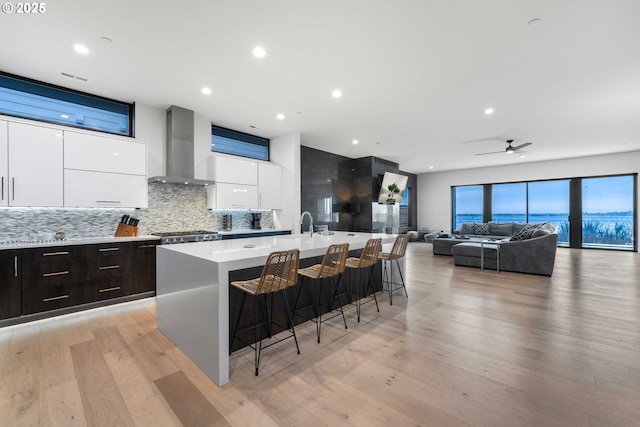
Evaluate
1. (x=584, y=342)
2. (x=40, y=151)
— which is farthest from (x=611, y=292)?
(x=40, y=151)

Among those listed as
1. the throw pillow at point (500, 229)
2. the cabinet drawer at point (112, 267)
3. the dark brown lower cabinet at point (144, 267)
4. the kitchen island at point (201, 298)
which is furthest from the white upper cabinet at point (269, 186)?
the throw pillow at point (500, 229)

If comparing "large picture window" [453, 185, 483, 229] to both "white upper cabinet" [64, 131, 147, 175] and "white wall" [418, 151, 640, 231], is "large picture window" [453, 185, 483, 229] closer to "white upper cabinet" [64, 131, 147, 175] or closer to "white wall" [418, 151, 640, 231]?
"white wall" [418, 151, 640, 231]

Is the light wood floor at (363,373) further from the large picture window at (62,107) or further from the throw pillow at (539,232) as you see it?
the large picture window at (62,107)

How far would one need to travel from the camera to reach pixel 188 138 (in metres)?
4.54

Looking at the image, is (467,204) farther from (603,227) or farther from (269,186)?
(269,186)

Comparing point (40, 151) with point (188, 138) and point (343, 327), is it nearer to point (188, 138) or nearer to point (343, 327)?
point (188, 138)

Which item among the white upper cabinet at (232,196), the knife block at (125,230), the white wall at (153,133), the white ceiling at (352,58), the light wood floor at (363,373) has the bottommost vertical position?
the light wood floor at (363,373)

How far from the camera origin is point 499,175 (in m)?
10.1

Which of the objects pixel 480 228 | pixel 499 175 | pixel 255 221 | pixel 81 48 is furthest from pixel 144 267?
pixel 499 175

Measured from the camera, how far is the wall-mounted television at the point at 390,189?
8555 mm

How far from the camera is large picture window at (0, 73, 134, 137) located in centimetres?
344

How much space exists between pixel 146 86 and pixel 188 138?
3.16 feet

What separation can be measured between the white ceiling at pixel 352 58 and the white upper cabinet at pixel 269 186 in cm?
91

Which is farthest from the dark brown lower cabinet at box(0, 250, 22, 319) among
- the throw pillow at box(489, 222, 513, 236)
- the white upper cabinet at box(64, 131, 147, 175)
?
the throw pillow at box(489, 222, 513, 236)
